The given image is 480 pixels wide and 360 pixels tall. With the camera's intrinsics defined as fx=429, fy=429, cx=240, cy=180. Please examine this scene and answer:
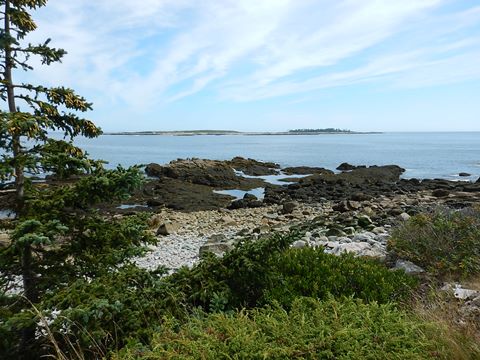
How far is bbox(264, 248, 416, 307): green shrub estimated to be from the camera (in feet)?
14.3

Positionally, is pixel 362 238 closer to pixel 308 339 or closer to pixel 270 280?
pixel 270 280

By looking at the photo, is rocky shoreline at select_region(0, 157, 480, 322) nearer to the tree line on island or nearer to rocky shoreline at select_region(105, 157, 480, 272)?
rocky shoreline at select_region(105, 157, 480, 272)

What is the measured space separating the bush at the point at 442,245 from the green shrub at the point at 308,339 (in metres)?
3.08

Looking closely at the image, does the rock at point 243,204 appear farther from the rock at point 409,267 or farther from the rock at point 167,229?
the rock at point 409,267

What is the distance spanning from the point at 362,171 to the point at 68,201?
1349 inches

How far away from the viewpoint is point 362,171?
35688 millimetres

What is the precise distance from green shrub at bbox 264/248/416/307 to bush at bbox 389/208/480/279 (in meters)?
1.34

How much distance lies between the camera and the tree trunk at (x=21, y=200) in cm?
345

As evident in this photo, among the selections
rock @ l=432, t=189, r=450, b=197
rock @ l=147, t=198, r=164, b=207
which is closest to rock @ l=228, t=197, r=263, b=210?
rock @ l=147, t=198, r=164, b=207

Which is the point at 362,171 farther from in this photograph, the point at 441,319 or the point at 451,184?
the point at 441,319

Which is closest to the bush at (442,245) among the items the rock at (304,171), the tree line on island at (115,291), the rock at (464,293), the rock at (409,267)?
the rock at (409,267)

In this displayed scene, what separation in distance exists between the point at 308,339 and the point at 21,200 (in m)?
2.57

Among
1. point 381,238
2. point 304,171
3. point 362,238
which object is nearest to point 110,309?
point 362,238

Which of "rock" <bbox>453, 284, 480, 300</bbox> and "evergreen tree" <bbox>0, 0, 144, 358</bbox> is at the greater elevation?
"evergreen tree" <bbox>0, 0, 144, 358</bbox>
